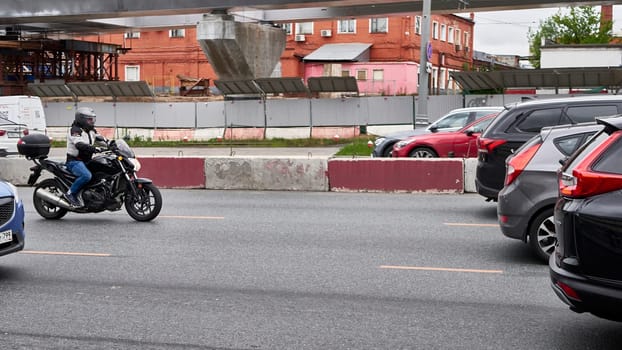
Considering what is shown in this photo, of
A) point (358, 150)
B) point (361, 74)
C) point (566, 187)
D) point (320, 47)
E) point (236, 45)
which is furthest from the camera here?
point (320, 47)

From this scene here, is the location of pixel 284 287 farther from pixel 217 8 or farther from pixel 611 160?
pixel 217 8

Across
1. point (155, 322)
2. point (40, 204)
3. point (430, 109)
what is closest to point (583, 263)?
point (155, 322)

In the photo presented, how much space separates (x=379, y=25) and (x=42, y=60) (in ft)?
79.0

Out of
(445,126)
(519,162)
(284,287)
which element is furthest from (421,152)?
(284,287)

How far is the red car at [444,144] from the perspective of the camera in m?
19.1

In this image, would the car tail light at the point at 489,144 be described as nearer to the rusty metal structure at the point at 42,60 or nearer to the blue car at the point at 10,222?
the blue car at the point at 10,222

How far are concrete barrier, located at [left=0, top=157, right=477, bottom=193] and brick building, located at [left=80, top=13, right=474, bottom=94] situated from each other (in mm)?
41296

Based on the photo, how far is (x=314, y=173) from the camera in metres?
17.5

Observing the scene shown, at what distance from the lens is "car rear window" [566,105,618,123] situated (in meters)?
11.8

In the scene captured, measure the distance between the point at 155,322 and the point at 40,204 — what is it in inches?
277

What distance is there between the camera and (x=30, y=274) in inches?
356

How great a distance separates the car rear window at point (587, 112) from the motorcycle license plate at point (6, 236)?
24.4 feet

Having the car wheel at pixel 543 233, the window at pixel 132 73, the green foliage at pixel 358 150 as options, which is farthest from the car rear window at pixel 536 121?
the window at pixel 132 73

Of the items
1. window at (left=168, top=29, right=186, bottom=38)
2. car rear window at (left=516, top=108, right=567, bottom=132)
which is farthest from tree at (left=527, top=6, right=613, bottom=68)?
car rear window at (left=516, top=108, right=567, bottom=132)
